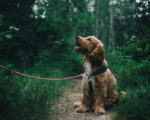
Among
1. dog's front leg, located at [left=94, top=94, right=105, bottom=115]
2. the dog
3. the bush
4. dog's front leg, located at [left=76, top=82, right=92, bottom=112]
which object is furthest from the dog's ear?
the bush

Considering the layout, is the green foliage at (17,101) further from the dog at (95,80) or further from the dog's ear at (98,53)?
the dog's ear at (98,53)

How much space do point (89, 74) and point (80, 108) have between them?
2.69 ft

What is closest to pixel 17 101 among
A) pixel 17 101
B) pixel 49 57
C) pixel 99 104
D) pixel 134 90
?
pixel 17 101

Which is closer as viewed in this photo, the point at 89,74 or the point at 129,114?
the point at 129,114

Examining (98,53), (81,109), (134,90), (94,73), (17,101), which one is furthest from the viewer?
(134,90)

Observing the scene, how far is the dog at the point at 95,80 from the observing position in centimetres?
366

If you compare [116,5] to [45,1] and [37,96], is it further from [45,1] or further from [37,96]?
[37,96]

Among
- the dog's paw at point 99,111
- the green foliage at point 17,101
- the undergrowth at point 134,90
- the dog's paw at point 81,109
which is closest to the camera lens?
the green foliage at point 17,101

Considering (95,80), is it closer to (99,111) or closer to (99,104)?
(99,104)

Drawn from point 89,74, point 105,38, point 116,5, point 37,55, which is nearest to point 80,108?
point 89,74

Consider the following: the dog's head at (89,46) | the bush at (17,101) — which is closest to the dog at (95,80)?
the dog's head at (89,46)

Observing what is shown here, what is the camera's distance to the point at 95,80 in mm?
3699

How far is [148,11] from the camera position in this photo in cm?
673

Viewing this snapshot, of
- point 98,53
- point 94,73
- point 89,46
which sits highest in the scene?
point 89,46
